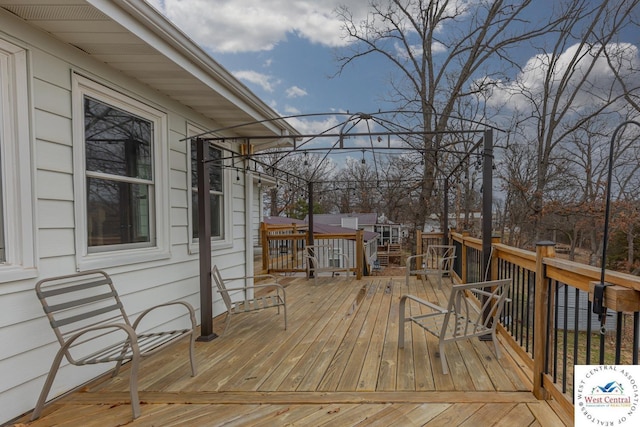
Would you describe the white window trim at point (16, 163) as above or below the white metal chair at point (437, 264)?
above

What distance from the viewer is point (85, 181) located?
96.0 inches

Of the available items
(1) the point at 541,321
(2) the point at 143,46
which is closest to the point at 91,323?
(2) the point at 143,46

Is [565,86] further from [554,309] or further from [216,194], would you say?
[216,194]

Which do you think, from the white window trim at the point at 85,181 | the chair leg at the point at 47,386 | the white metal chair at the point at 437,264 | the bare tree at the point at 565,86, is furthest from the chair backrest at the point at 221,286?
the bare tree at the point at 565,86

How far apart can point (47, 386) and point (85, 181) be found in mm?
1337

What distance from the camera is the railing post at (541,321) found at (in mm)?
2111

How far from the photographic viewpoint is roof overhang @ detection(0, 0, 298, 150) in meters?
1.93

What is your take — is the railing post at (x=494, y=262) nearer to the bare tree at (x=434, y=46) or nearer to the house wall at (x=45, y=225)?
the house wall at (x=45, y=225)

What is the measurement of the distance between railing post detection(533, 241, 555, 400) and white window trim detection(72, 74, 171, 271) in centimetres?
302

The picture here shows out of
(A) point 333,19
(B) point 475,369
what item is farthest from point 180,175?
(A) point 333,19

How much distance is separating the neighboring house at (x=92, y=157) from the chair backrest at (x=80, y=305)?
0.27 ft

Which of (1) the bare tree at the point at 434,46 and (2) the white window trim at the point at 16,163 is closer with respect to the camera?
(2) the white window trim at the point at 16,163

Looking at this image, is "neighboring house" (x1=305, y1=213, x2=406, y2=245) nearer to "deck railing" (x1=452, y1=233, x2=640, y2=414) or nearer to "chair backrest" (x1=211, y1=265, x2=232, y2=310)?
"chair backrest" (x1=211, y1=265, x2=232, y2=310)

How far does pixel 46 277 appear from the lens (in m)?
2.15
